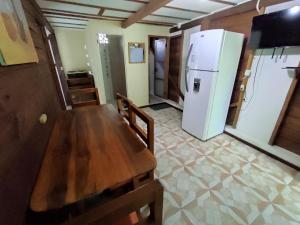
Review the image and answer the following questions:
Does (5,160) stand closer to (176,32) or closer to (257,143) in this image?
(257,143)

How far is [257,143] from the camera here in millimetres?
2242

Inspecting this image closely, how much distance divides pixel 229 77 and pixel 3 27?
8.28 feet

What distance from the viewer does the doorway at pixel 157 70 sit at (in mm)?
4453

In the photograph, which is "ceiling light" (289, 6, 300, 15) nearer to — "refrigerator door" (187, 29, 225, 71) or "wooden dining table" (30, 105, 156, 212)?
"refrigerator door" (187, 29, 225, 71)

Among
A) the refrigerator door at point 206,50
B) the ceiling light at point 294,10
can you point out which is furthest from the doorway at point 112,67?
the ceiling light at point 294,10

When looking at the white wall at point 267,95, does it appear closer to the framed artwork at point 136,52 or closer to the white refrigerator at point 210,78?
the white refrigerator at point 210,78

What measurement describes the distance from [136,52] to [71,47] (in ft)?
8.38

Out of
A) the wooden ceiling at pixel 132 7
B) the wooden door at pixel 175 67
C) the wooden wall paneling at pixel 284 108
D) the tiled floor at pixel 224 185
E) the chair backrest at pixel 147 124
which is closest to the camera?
the chair backrest at pixel 147 124

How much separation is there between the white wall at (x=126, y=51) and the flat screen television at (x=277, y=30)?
235 cm

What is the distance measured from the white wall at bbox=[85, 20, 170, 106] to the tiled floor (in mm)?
1953

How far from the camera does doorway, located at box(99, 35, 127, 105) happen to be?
4.12 metres

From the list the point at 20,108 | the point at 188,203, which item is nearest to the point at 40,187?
the point at 20,108

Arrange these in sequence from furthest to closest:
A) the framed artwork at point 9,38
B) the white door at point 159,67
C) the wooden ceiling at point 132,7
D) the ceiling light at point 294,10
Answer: the white door at point 159,67 < the wooden ceiling at point 132,7 < the ceiling light at point 294,10 < the framed artwork at point 9,38

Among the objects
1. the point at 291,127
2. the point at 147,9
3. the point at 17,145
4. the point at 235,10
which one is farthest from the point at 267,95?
the point at 17,145
